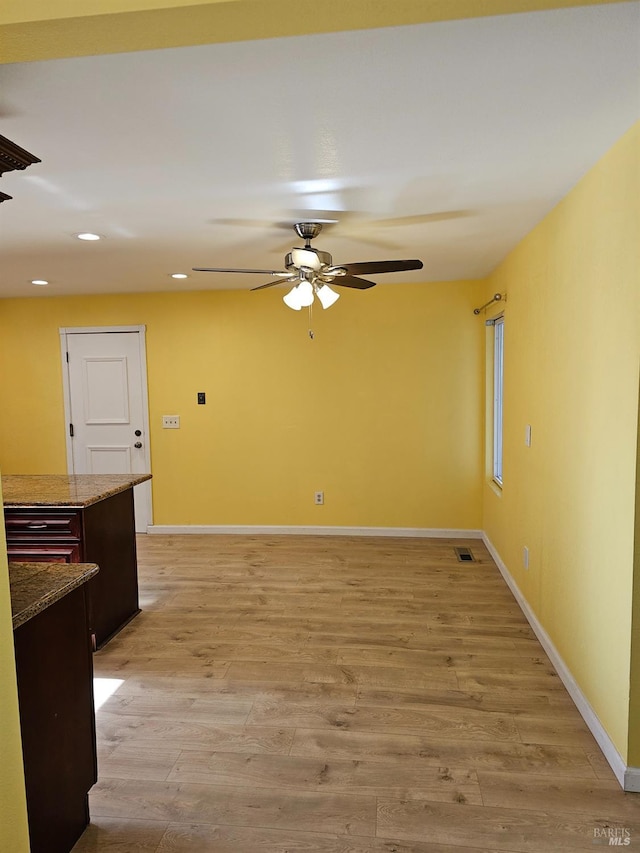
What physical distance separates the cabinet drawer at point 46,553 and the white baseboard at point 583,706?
8.22 feet

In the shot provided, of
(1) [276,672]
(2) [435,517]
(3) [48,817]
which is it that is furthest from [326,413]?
(3) [48,817]

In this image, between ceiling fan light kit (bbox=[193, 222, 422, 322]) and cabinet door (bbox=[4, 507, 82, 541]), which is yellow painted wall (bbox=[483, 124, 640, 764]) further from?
cabinet door (bbox=[4, 507, 82, 541])

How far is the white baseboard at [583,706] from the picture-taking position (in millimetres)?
1945

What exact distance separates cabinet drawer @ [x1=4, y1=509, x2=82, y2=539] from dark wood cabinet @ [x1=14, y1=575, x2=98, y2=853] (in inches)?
45.3

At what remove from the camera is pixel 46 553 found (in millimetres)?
2980

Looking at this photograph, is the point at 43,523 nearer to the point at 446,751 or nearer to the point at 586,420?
the point at 446,751

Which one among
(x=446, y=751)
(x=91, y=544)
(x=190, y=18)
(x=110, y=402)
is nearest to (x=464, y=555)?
(x=446, y=751)

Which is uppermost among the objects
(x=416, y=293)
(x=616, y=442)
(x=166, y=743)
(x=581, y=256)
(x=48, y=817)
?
(x=416, y=293)

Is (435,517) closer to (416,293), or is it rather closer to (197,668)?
(416,293)

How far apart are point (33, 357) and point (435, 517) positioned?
13.7ft

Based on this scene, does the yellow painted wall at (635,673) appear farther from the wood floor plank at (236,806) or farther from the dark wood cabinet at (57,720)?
the dark wood cabinet at (57,720)

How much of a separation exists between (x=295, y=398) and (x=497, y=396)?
71.1 inches

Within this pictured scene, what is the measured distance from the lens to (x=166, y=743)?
2264 mm

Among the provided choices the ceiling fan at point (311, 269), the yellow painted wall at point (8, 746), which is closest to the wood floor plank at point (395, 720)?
the yellow painted wall at point (8, 746)
